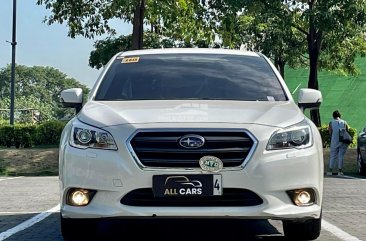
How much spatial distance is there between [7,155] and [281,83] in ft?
49.9

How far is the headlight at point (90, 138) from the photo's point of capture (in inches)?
222

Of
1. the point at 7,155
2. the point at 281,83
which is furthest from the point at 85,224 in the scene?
the point at 7,155

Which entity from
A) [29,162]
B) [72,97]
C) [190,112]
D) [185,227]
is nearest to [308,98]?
[190,112]

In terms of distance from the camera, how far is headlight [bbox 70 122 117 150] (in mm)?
5645

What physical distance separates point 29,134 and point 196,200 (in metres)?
18.8

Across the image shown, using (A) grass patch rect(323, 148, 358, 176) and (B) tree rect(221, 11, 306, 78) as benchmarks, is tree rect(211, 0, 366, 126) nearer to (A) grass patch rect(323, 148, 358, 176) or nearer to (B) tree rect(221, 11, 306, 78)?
(B) tree rect(221, 11, 306, 78)

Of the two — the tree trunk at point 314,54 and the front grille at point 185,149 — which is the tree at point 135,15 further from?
the front grille at point 185,149

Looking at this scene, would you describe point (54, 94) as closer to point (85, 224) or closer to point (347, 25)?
point (347, 25)

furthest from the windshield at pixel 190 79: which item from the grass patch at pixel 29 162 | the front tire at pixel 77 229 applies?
the grass patch at pixel 29 162

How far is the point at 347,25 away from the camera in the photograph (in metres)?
23.2

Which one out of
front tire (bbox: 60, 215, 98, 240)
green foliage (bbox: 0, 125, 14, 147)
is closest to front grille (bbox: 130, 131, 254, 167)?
front tire (bbox: 60, 215, 98, 240)

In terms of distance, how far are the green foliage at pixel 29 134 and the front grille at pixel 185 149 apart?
61.1 feet

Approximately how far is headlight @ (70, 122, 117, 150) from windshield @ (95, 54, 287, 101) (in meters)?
0.92

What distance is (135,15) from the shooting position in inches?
907
